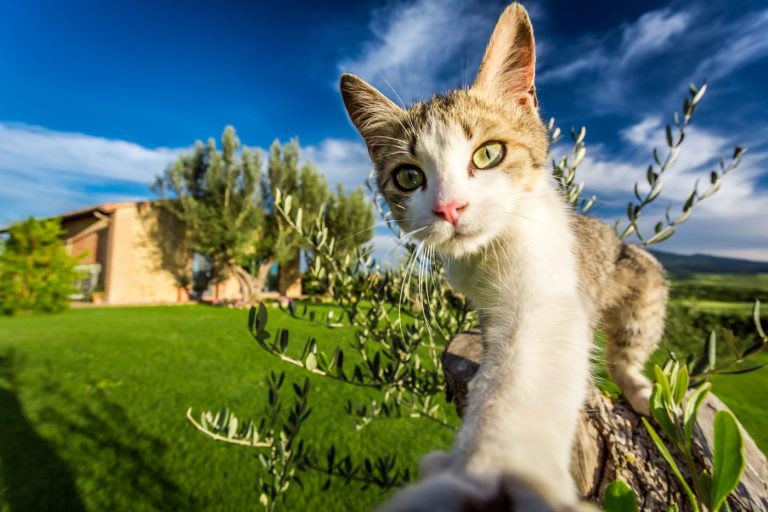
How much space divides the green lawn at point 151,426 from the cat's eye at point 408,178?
8.78ft

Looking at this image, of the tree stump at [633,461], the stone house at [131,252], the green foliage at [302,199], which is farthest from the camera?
the green foliage at [302,199]

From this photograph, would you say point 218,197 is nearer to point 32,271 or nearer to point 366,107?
point 32,271

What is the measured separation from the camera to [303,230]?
2.12 m

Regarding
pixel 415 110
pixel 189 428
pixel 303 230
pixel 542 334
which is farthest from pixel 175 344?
pixel 542 334

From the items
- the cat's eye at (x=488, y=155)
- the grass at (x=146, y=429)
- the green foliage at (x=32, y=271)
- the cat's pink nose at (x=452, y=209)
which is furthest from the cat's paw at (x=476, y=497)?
the green foliage at (x=32, y=271)

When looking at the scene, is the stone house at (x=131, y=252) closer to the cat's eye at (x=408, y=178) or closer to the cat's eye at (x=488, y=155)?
the cat's eye at (x=408, y=178)

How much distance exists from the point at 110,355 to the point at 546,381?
407 inches

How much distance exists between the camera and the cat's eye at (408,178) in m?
1.58

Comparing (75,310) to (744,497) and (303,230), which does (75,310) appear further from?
(744,497)

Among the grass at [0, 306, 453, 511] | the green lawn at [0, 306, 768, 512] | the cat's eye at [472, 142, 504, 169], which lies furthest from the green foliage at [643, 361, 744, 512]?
the green lawn at [0, 306, 768, 512]

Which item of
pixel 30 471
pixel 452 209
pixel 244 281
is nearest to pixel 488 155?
pixel 452 209

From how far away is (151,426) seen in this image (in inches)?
209

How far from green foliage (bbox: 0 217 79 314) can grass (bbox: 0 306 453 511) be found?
827cm

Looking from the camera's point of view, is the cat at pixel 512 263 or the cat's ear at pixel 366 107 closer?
the cat at pixel 512 263
